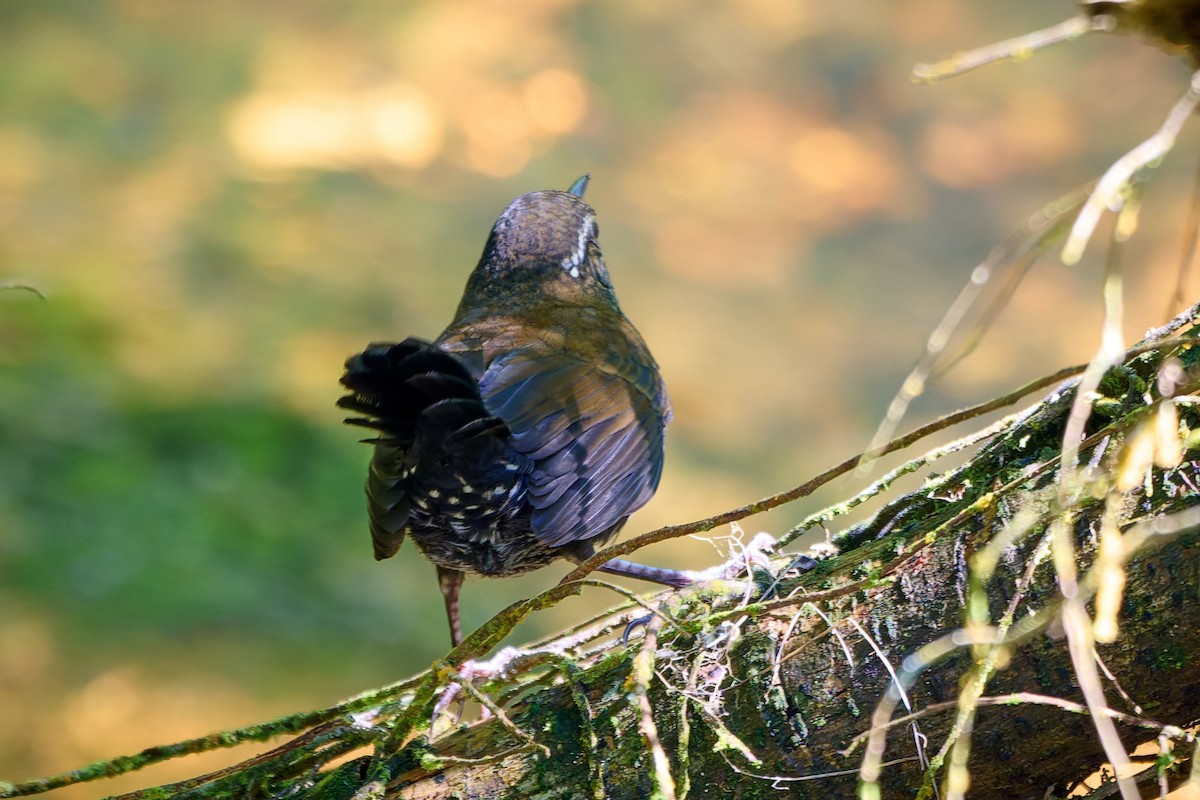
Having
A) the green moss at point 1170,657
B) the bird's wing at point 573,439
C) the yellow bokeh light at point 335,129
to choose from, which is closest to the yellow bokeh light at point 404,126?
the yellow bokeh light at point 335,129

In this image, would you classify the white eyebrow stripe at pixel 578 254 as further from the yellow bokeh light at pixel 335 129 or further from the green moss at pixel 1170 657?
the yellow bokeh light at pixel 335 129

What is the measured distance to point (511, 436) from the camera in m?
2.43

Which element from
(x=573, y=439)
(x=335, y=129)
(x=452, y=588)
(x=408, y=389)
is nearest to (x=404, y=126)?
(x=335, y=129)

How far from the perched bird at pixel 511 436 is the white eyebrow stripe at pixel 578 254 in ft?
0.71

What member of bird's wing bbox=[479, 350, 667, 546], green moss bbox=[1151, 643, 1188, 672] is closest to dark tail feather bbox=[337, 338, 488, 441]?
bird's wing bbox=[479, 350, 667, 546]

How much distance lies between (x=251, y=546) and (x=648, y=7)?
6729mm

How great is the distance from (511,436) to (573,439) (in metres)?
0.23

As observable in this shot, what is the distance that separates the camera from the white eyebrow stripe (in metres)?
3.46

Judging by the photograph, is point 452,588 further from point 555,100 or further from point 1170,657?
point 555,100

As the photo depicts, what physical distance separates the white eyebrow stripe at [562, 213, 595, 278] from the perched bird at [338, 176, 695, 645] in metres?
Answer: 0.22

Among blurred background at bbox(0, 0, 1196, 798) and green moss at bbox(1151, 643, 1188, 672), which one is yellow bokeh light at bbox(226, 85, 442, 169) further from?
green moss at bbox(1151, 643, 1188, 672)

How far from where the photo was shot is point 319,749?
5.80 feet

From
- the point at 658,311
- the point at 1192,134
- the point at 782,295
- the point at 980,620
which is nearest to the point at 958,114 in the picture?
the point at 1192,134

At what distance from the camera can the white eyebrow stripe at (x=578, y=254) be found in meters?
3.46
